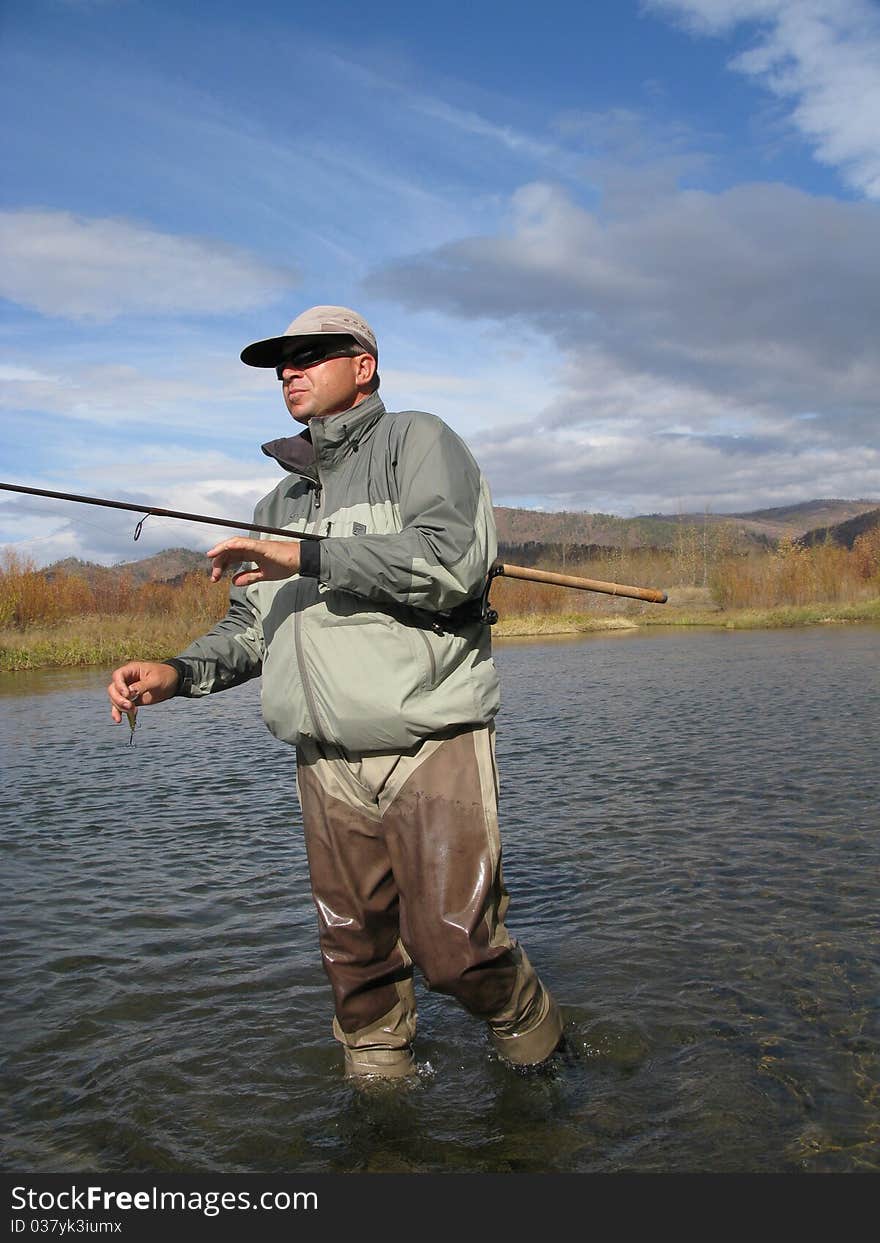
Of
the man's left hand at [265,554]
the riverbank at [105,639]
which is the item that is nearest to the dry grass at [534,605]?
the riverbank at [105,639]

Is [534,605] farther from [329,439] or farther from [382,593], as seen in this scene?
[382,593]

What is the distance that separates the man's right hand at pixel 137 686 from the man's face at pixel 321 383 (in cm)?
111

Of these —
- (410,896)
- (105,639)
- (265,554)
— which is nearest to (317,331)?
(265,554)

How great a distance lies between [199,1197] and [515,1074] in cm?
132

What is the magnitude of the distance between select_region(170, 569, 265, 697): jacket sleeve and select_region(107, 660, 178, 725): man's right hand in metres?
0.14

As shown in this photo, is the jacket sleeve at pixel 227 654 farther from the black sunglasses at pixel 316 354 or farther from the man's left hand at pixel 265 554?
the black sunglasses at pixel 316 354

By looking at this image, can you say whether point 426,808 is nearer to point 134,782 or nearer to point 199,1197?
point 199,1197

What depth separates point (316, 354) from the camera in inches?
145

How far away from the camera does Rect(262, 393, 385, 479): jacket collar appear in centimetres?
360

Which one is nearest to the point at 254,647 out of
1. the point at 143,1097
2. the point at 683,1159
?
the point at 143,1097

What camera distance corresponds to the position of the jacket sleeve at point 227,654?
13.0 ft

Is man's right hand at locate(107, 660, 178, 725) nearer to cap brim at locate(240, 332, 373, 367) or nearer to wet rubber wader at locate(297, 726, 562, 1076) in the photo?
wet rubber wader at locate(297, 726, 562, 1076)

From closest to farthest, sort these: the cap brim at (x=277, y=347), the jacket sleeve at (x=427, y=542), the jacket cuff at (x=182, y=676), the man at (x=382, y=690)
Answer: the jacket sleeve at (x=427, y=542) < the man at (x=382, y=690) < the cap brim at (x=277, y=347) < the jacket cuff at (x=182, y=676)

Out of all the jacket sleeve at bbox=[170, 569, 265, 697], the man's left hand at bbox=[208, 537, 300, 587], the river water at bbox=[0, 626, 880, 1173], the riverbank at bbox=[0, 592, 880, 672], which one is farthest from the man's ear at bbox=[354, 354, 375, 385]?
the riverbank at bbox=[0, 592, 880, 672]
